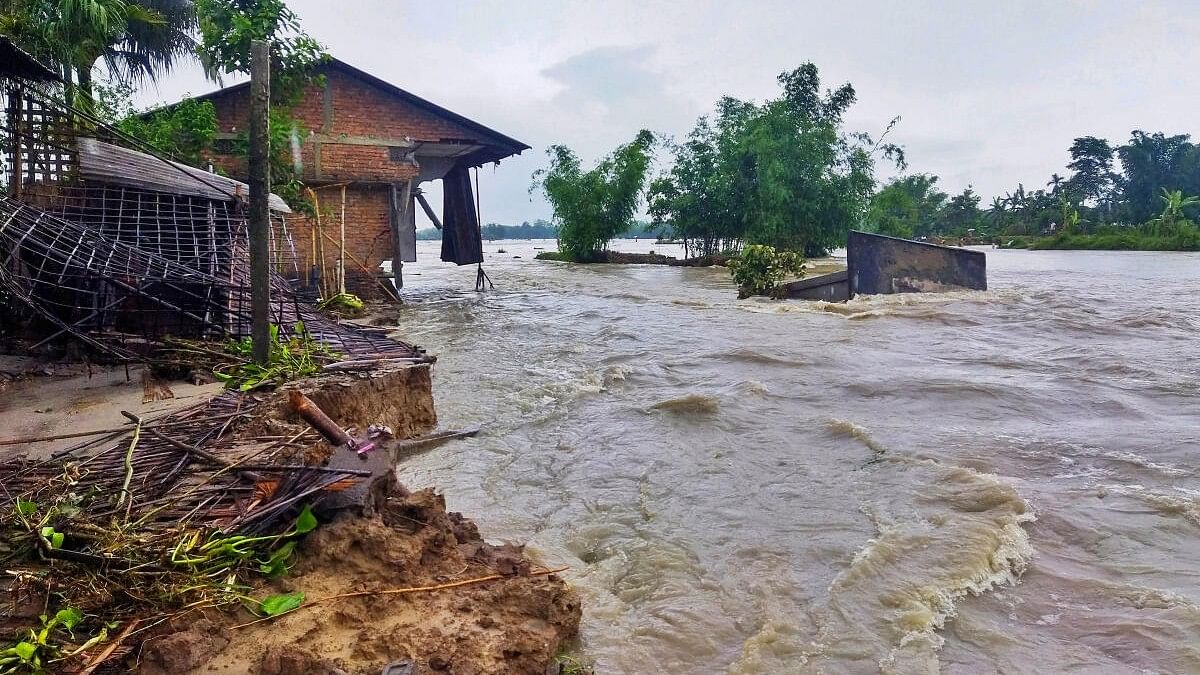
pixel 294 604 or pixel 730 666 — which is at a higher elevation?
pixel 294 604

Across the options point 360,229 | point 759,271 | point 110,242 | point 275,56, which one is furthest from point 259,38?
point 759,271

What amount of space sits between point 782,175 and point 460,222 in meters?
15.3

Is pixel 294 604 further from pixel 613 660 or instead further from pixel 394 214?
pixel 394 214

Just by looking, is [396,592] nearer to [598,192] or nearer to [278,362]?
[278,362]

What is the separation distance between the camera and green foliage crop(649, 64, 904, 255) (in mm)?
28594

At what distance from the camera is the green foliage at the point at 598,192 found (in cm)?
3309

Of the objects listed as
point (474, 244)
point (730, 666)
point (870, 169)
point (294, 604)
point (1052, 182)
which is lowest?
point (730, 666)

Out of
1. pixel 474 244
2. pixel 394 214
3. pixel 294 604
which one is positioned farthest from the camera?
pixel 474 244

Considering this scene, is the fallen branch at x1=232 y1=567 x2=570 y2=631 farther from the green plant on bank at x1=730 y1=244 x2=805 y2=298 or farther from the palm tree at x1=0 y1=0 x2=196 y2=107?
the green plant on bank at x1=730 y1=244 x2=805 y2=298

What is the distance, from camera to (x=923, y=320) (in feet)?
43.3

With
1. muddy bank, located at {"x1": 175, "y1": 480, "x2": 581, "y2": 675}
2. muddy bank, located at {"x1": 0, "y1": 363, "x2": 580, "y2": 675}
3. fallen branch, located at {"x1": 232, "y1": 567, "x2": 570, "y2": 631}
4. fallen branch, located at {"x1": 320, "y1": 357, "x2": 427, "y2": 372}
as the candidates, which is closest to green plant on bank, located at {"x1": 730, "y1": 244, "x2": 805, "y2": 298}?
fallen branch, located at {"x1": 320, "y1": 357, "x2": 427, "y2": 372}

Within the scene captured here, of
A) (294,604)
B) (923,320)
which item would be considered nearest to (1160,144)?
(923,320)

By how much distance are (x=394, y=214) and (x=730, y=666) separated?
12934mm

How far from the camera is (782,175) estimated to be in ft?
92.6
